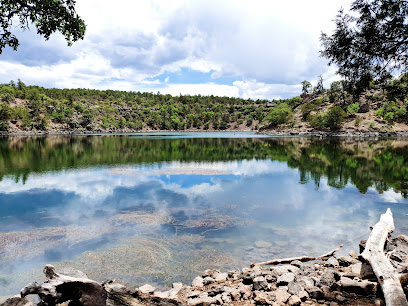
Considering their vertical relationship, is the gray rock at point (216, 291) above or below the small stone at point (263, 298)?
below

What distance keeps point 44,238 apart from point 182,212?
5.74 metres

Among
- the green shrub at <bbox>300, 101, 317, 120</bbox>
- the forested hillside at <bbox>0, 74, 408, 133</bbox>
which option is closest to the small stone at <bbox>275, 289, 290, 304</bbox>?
the forested hillside at <bbox>0, 74, 408, 133</bbox>

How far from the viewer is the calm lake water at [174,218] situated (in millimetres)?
8969

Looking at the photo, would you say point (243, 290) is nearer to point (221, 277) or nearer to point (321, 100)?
point (221, 277)

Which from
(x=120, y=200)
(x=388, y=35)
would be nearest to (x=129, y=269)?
(x=120, y=200)

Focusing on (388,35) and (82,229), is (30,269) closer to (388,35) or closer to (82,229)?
(82,229)

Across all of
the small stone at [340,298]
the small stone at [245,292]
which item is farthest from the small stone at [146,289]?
the small stone at [340,298]

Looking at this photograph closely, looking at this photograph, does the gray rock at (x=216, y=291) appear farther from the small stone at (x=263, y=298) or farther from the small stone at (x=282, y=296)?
the small stone at (x=282, y=296)

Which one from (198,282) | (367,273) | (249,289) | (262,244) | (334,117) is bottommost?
(262,244)

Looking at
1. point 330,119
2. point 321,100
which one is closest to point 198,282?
point 330,119

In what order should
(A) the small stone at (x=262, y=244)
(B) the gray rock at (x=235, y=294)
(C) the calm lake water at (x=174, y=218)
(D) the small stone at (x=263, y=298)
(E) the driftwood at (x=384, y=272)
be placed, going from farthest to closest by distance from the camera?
1. (A) the small stone at (x=262, y=244)
2. (C) the calm lake water at (x=174, y=218)
3. (B) the gray rock at (x=235, y=294)
4. (D) the small stone at (x=263, y=298)
5. (E) the driftwood at (x=384, y=272)

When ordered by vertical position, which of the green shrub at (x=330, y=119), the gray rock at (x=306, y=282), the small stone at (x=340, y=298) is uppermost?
the green shrub at (x=330, y=119)

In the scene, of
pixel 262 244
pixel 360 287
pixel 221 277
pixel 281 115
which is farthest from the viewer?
pixel 281 115

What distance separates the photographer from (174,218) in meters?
13.0
